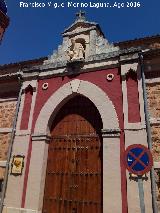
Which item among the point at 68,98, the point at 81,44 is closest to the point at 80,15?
the point at 81,44

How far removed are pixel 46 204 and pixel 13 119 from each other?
335cm

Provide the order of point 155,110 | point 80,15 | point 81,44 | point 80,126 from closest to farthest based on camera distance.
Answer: point 155,110
point 80,126
point 81,44
point 80,15

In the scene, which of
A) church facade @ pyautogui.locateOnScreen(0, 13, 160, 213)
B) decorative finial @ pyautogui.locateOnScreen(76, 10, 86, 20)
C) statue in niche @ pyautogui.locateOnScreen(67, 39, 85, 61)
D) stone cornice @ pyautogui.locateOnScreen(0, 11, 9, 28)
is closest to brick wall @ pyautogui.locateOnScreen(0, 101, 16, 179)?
church facade @ pyautogui.locateOnScreen(0, 13, 160, 213)

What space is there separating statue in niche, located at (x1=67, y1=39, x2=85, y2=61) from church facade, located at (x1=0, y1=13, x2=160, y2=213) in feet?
0.13

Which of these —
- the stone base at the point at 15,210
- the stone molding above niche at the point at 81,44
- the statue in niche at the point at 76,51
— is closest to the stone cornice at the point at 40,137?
the stone base at the point at 15,210

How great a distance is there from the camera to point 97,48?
902 centimetres

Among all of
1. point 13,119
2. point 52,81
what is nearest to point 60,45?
point 52,81

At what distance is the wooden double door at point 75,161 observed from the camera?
7.34 meters

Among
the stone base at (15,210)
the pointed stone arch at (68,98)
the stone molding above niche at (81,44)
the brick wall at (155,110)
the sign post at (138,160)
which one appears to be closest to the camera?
the sign post at (138,160)

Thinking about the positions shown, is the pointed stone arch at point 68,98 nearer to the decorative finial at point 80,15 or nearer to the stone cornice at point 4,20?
the decorative finial at point 80,15

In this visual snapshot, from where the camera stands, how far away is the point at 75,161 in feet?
25.8

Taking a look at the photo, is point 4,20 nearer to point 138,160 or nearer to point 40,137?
point 40,137

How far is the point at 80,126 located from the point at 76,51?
112 inches

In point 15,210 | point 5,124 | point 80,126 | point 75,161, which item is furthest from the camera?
point 5,124
